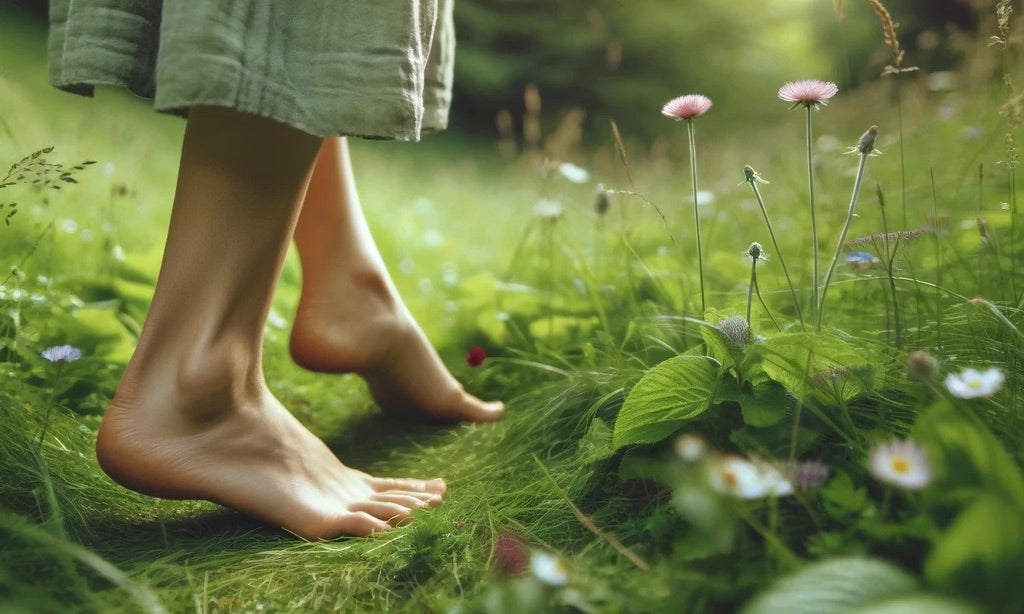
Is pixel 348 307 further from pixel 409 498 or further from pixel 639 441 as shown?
pixel 639 441

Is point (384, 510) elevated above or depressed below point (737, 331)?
below

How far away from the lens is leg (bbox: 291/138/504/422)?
132 centimetres

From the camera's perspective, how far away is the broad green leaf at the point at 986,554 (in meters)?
0.52

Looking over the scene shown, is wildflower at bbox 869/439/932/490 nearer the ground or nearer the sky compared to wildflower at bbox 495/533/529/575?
nearer the sky

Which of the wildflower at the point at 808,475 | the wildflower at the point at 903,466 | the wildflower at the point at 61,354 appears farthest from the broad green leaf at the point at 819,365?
the wildflower at the point at 61,354

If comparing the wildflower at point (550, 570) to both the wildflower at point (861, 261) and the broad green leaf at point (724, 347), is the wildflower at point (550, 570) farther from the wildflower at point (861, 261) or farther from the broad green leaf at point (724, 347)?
the wildflower at point (861, 261)

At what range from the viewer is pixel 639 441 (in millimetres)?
877

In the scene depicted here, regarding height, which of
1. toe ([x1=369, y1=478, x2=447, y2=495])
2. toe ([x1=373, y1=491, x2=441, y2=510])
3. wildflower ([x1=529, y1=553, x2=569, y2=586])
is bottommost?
toe ([x1=369, y1=478, x2=447, y2=495])

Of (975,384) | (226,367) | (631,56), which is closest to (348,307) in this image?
(226,367)

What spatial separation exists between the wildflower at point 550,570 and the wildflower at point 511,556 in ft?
0.38

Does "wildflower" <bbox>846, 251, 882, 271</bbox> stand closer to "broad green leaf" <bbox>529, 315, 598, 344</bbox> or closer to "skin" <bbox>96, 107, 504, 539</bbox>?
"broad green leaf" <bbox>529, 315, 598, 344</bbox>

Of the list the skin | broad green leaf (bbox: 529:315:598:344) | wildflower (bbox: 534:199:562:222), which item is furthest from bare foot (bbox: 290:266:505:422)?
wildflower (bbox: 534:199:562:222)

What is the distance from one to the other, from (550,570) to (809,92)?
0.53m

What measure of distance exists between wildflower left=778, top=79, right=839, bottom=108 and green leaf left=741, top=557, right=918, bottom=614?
1.54 ft
